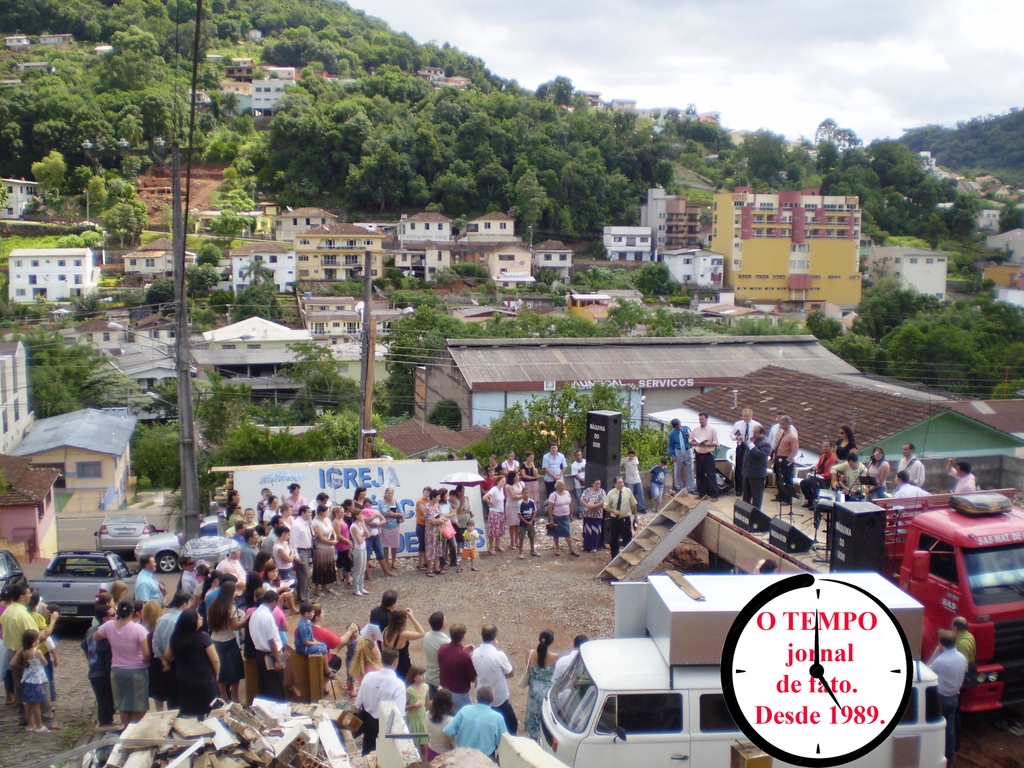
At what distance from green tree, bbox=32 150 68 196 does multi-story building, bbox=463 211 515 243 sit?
48.5m

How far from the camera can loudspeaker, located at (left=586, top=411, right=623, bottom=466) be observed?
44.3ft

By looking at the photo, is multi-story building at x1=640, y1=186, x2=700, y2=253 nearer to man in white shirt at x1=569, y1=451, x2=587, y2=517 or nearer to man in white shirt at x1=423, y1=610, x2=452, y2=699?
man in white shirt at x1=569, y1=451, x2=587, y2=517

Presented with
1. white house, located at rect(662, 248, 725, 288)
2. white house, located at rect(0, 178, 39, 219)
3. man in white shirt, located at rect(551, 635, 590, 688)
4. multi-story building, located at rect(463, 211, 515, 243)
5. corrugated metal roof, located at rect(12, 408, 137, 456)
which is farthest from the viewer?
white house, located at rect(0, 178, 39, 219)

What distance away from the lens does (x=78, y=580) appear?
37.4 feet

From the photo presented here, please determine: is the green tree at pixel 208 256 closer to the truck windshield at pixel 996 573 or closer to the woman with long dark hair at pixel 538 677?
the woman with long dark hair at pixel 538 677

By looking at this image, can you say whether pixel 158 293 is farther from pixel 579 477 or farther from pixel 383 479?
pixel 579 477

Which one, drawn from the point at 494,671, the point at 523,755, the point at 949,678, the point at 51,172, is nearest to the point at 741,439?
the point at 949,678

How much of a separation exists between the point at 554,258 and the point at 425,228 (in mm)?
14443

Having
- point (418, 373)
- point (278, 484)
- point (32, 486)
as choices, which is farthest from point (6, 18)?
point (278, 484)

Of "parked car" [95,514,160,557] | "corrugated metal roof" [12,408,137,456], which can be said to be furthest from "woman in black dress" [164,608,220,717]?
"corrugated metal roof" [12,408,137,456]

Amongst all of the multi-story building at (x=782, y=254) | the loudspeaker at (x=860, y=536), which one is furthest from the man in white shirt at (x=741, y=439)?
the multi-story building at (x=782, y=254)

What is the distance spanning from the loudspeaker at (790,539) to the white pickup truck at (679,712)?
3065 mm

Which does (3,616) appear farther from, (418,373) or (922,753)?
(418,373)

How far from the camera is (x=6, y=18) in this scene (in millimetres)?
144750
